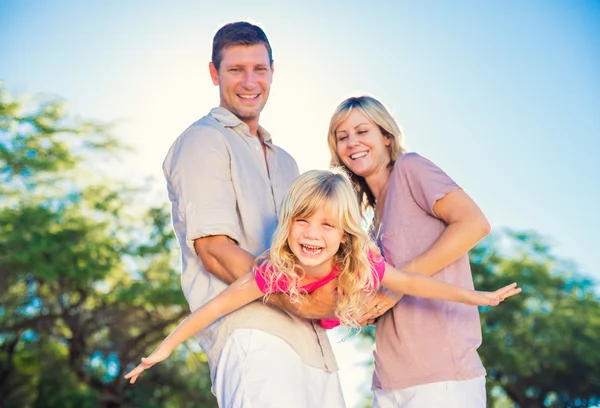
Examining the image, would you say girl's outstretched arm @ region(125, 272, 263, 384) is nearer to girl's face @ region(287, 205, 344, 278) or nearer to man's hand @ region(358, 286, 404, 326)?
girl's face @ region(287, 205, 344, 278)

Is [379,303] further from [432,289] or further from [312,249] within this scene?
[312,249]

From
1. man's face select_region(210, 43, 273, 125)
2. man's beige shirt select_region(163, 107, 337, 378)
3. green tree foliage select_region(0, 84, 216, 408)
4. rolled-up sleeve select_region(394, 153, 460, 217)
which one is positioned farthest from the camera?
green tree foliage select_region(0, 84, 216, 408)

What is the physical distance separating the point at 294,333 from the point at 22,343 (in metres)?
16.2

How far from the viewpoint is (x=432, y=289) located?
100 inches

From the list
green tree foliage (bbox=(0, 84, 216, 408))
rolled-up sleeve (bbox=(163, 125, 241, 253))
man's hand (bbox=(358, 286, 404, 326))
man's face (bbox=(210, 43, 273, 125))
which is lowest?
green tree foliage (bbox=(0, 84, 216, 408))

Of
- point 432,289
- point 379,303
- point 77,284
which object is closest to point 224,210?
point 379,303

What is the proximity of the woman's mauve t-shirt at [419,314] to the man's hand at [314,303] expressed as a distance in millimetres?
412

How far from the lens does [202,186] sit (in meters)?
2.53

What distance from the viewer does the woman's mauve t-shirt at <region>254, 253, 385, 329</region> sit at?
2.35m

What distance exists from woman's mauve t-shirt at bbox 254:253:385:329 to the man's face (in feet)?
2.70

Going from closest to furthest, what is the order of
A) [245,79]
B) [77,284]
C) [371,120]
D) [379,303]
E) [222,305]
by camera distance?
[222,305] < [379,303] < [245,79] < [371,120] < [77,284]

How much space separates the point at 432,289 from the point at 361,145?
766mm

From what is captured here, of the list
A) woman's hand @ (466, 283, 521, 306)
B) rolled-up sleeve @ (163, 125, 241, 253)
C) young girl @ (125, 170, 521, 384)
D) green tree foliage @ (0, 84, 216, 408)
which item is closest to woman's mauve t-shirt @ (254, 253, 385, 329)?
young girl @ (125, 170, 521, 384)

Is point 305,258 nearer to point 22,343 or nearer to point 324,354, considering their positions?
point 324,354
